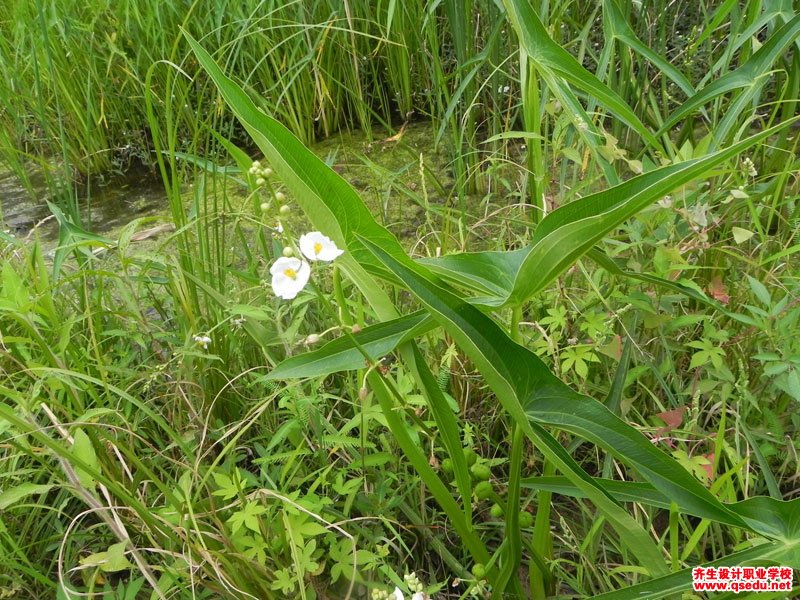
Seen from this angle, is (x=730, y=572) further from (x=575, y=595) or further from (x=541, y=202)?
(x=541, y=202)

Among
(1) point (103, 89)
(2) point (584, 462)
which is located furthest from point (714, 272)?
(1) point (103, 89)

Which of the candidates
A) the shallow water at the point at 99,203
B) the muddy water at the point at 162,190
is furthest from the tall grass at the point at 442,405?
the shallow water at the point at 99,203

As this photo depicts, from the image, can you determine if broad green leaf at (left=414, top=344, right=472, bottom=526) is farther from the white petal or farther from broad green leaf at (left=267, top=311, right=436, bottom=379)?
the white petal

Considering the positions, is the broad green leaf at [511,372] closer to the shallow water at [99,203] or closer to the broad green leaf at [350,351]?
the broad green leaf at [350,351]

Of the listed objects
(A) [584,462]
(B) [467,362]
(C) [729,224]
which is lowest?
(A) [584,462]

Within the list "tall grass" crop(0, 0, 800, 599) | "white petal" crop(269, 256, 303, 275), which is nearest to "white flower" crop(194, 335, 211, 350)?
"tall grass" crop(0, 0, 800, 599)
